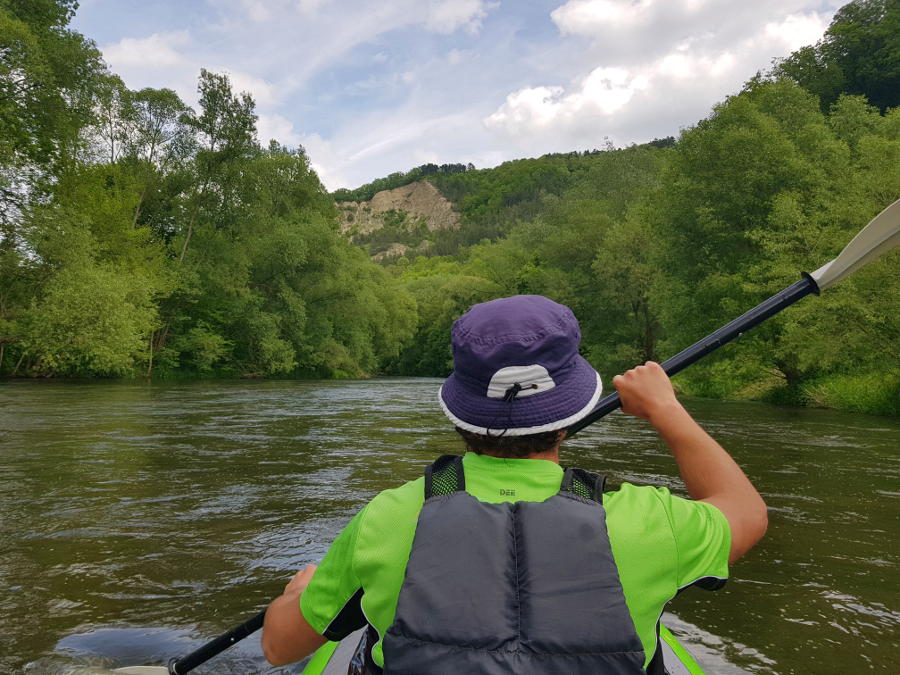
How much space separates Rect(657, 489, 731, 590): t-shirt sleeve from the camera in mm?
1374

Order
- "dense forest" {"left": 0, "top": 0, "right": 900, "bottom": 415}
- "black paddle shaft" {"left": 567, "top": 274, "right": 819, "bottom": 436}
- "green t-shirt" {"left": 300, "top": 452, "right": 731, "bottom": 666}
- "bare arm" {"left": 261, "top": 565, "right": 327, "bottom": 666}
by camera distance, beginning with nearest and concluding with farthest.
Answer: "green t-shirt" {"left": 300, "top": 452, "right": 731, "bottom": 666} → "bare arm" {"left": 261, "top": 565, "right": 327, "bottom": 666} → "black paddle shaft" {"left": 567, "top": 274, "right": 819, "bottom": 436} → "dense forest" {"left": 0, "top": 0, "right": 900, "bottom": 415}

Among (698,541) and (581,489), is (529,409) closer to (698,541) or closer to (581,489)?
(581,489)

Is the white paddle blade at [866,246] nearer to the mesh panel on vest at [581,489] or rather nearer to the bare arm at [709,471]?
the bare arm at [709,471]

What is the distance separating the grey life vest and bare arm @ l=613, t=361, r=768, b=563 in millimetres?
299

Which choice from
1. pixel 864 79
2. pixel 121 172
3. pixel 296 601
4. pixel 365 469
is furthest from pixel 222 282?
pixel 864 79

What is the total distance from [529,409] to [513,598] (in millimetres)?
381

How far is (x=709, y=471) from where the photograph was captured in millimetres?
1509

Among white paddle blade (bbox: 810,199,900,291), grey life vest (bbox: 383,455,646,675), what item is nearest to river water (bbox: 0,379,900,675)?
white paddle blade (bbox: 810,199,900,291)

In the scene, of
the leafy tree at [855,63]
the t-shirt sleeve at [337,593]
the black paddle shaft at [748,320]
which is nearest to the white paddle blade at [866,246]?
the black paddle shaft at [748,320]

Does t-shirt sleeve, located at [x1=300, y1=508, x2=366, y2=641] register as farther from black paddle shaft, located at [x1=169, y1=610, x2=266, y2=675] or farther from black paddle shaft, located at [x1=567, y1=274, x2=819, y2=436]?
black paddle shaft, located at [x1=567, y1=274, x2=819, y2=436]

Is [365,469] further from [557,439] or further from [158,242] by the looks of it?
[158,242]

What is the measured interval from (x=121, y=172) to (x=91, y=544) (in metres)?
29.1

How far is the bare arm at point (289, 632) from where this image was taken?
5.28ft

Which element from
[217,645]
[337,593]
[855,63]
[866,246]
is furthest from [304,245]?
[855,63]
